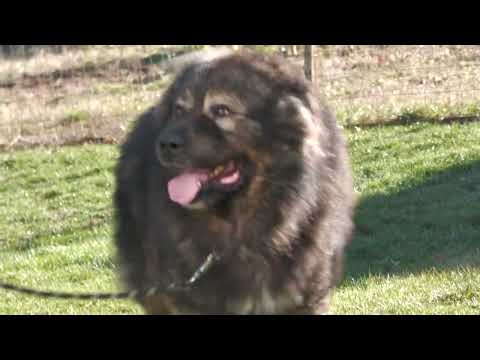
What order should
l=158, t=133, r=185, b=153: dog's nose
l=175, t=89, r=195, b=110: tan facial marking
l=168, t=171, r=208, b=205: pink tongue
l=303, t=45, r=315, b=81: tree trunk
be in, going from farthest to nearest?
l=303, t=45, r=315, b=81: tree trunk < l=175, t=89, r=195, b=110: tan facial marking < l=168, t=171, r=208, b=205: pink tongue < l=158, t=133, r=185, b=153: dog's nose

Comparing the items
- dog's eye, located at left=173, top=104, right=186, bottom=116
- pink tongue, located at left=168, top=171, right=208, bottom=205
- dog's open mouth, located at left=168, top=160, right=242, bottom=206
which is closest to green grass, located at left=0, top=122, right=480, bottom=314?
dog's open mouth, located at left=168, top=160, right=242, bottom=206

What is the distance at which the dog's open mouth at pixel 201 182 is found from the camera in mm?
5125

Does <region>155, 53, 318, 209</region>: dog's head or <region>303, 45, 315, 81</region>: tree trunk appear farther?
Result: <region>303, 45, 315, 81</region>: tree trunk

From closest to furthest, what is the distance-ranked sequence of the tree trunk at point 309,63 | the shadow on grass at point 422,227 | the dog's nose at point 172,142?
the dog's nose at point 172,142, the shadow on grass at point 422,227, the tree trunk at point 309,63

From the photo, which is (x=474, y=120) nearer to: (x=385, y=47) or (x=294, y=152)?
(x=385, y=47)

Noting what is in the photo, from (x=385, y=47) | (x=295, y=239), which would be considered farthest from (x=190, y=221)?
(x=385, y=47)

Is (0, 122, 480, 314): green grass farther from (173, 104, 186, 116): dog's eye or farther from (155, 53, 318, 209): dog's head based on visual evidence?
(173, 104, 186, 116): dog's eye

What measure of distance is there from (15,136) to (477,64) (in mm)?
7333

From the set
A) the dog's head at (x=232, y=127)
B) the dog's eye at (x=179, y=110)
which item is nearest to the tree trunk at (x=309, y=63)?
the dog's head at (x=232, y=127)

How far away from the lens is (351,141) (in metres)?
12.3

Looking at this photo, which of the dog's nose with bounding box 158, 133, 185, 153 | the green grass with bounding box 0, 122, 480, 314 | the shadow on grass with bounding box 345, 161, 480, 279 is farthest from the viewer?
the shadow on grass with bounding box 345, 161, 480, 279

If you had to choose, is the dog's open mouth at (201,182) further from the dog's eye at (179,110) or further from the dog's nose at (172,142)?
the dog's eye at (179,110)

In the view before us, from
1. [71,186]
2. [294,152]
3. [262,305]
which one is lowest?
[71,186]

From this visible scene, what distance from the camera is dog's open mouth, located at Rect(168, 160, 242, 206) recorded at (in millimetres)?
5125
